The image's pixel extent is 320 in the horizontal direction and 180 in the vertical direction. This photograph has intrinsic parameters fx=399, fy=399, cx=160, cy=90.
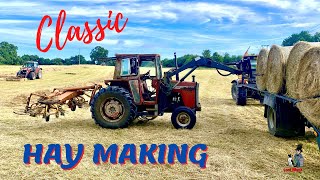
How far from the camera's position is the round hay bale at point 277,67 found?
945 centimetres

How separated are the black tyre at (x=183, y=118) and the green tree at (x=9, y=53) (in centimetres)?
7669

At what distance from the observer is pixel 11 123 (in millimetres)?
11867

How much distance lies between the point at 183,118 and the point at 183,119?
27 mm

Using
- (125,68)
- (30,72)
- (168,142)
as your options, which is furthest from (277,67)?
(30,72)

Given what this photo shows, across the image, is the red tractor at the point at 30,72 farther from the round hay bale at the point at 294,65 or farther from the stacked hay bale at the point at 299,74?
the round hay bale at the point at 294,65

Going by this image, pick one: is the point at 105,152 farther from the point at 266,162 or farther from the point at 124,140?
the point at 266,162

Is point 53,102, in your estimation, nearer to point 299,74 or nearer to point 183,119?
point 183,119

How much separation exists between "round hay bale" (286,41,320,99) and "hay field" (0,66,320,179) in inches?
50.9

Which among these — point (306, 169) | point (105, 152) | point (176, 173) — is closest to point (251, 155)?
point (306, 169)

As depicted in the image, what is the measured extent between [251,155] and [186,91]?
3797mm

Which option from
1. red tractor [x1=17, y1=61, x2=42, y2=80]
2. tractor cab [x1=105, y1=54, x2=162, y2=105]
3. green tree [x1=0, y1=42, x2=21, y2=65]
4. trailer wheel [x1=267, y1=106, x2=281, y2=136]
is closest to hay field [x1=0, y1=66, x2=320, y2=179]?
trailer wheel [x1=267, y1=106, x2=281, y2=136]

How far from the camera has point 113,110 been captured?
11.0 meters

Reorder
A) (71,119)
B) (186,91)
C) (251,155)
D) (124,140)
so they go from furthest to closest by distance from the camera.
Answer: (71,119)
(186,91)
(124,140)
(251,155)

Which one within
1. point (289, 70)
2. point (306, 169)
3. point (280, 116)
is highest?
point (289, 70)
